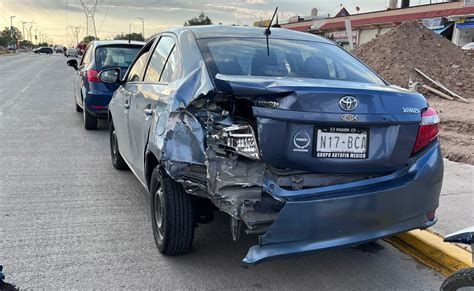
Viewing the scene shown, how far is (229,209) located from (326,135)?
751mm

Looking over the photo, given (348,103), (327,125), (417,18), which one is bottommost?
(327,125)

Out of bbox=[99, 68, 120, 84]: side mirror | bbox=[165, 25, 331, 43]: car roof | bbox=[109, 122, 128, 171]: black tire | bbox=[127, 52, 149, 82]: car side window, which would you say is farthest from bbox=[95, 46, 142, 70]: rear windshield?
bbox=[165, 25, 331, 43]: car roof

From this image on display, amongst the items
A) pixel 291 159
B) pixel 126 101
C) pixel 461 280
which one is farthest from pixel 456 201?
pixel 126 101

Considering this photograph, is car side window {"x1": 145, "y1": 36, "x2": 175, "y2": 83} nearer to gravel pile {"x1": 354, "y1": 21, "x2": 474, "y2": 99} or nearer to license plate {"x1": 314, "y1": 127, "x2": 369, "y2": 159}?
license plate {"x1": 314, "y1": 127, "x2": 369, "y2": 159}

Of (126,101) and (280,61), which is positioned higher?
(280,61)

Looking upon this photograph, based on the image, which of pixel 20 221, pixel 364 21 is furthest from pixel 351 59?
pixel 364 21

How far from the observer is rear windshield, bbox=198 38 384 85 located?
3701 millimetres

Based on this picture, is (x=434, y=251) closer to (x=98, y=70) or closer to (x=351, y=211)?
(x=351, y=211)

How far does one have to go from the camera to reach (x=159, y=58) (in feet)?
15.2

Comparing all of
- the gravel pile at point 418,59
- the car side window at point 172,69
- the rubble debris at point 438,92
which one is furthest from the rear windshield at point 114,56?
the gravel pile at point 418,59

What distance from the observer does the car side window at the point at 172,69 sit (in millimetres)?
3912

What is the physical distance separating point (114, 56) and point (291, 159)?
6889 millimetres

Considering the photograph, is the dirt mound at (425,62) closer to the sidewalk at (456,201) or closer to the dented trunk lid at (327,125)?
the sidewalk at (456,201)

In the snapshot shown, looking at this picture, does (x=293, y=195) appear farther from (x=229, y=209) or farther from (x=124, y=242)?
(x=124, y=242)
